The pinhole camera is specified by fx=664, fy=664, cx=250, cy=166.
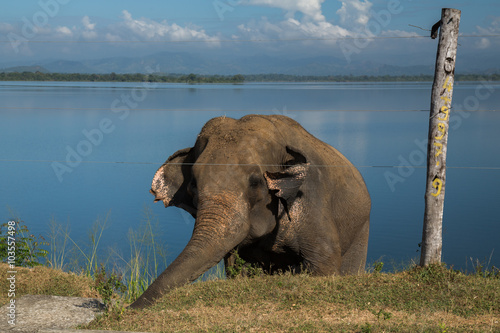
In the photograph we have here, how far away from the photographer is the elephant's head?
793 centimetres

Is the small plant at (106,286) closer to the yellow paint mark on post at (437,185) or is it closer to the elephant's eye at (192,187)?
the elephant's eye at (192,187)

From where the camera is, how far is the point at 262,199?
8.90 metres

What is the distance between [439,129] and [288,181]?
2.33 meters

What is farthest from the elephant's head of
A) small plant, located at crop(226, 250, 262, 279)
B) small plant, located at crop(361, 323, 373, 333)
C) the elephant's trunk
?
small plant, located at crop(361, 323, 373, 333)

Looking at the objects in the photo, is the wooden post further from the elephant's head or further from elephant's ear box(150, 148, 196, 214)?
elephant's ear box(150, 148, 196, 214)

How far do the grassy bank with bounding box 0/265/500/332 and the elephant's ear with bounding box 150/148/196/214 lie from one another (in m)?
1.65

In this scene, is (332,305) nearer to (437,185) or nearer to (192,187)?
(192,187)

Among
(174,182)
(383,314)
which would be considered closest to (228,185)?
(174,182)

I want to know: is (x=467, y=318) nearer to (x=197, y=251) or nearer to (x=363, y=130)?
(x=197, y=251)

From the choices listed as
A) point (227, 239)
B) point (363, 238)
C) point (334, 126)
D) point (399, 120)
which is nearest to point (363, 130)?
point (334, 126)

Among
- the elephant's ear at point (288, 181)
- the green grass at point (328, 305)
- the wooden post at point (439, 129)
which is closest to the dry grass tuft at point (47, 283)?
the green grass at point (328, 305)

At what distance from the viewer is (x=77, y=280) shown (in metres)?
10.4

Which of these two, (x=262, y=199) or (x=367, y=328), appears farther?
(x=262, y=199)

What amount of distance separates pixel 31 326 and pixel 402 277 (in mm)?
4849
